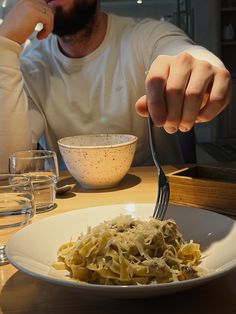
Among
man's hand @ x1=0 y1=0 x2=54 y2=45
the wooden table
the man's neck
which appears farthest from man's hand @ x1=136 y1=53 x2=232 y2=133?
the man's neck

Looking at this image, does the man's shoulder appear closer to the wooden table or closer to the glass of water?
the glass of water

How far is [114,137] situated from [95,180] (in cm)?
19

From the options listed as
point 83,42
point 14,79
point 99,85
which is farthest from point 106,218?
point 83,42

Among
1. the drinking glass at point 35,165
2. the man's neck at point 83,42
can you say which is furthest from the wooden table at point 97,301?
the man's neck at point 83,42

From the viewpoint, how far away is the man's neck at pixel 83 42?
1.69 m

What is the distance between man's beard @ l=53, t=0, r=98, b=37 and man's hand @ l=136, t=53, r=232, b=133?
89 centimetres

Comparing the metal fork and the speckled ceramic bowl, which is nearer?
the metal fork

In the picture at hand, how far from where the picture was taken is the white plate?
1.74 ft

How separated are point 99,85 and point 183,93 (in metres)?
0.89

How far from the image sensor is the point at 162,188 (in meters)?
0.87

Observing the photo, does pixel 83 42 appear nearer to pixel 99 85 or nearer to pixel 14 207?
pixel 99 85

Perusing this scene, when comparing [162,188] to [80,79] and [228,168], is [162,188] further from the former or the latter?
[80,79]

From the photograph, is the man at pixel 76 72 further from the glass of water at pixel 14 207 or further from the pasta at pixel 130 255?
the pasta at pixel 130 255

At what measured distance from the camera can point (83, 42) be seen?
66.7 inches
